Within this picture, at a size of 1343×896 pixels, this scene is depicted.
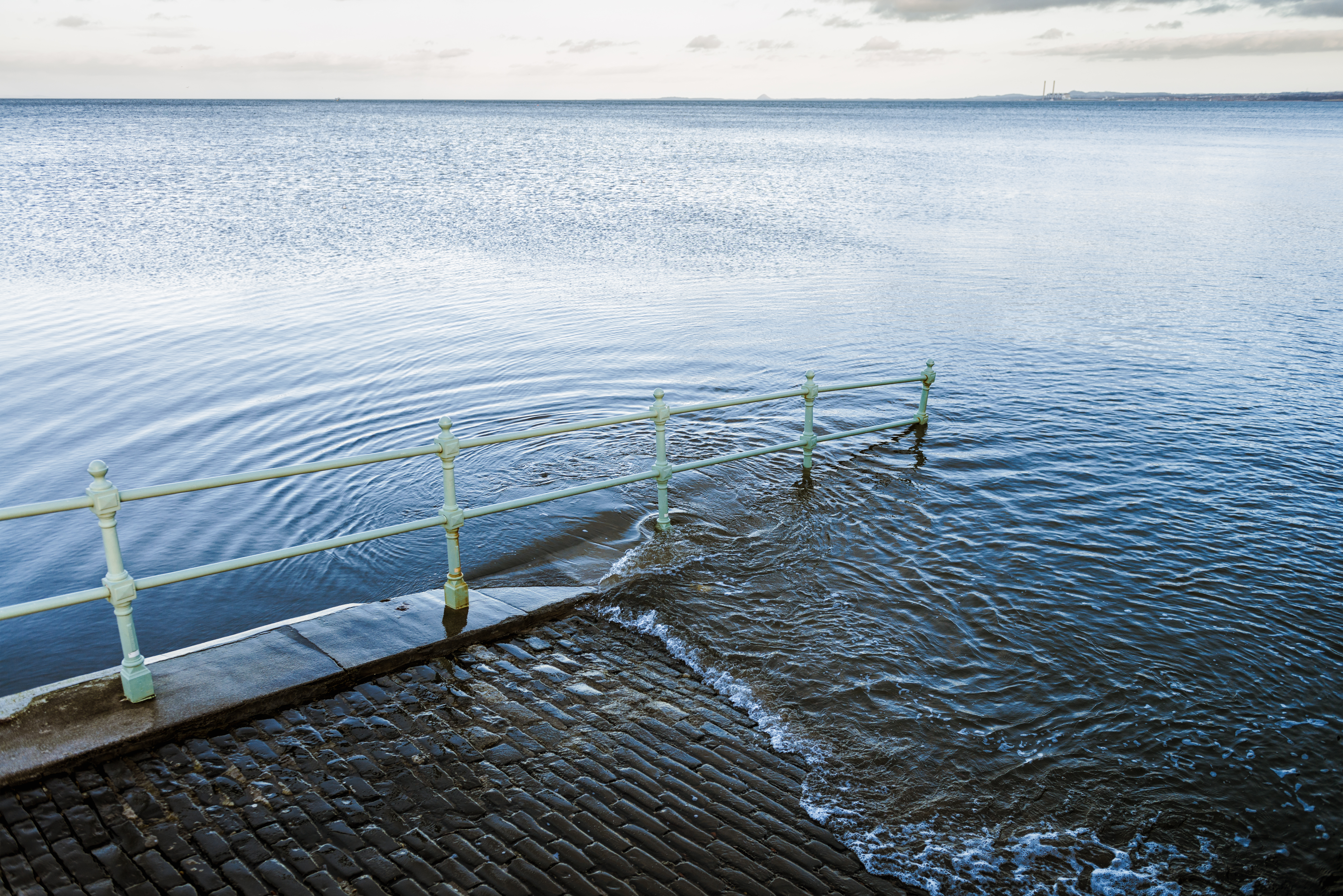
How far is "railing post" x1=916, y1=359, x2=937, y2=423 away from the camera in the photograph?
1096 cm

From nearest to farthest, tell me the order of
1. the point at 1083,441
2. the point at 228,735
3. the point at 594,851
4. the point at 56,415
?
the point at 594,851
the point at 228,735
the point at 1083,441
the point at 56,415

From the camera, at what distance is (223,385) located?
46.7ft

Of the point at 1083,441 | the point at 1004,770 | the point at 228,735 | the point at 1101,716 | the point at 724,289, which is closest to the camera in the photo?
the point at 228,735

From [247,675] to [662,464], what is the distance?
12.4ft

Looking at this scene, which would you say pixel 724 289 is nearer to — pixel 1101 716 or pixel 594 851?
pixel 1101 716

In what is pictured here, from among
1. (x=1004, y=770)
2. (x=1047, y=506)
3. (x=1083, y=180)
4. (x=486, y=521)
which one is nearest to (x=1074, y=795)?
(x=1004, y=770)

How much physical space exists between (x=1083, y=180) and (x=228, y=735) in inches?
2108

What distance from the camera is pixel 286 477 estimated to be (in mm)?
6676

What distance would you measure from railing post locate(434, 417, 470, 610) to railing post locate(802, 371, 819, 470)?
3.98 metres

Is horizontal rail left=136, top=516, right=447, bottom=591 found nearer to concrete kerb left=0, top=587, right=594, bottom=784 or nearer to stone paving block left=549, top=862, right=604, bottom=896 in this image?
concrete kerb left=0, top=587, right=594, bottom=784

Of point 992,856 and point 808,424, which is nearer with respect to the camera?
point 992,856

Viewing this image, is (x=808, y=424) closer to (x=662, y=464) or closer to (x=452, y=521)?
(x=662, y=464)

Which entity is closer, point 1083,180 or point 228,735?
point 228,735

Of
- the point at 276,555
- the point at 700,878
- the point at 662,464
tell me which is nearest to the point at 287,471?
the point at 276,555
